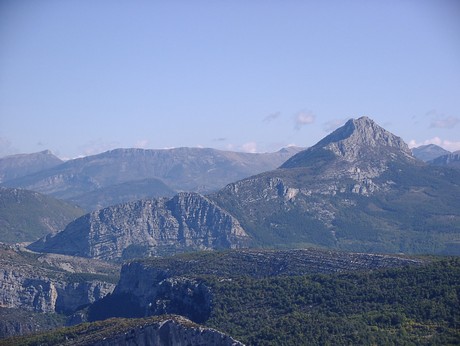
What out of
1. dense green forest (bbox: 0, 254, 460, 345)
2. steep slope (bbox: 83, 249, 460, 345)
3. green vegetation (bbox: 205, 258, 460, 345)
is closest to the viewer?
green vegetation (bbox: 205, 258, 460, 345)

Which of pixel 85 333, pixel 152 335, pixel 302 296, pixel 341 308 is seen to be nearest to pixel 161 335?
pixel 152 335

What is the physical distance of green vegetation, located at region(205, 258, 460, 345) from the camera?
4252 inches

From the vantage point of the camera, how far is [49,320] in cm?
18938

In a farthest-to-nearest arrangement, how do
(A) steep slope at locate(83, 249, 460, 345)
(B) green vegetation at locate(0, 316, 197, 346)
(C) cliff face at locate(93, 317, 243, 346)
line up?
(B) green vegetation at locate(0, 316, 197, 346) < (A) steep slope at locate(83, 249, 460, 345) < (C) cliff face at locate(93, 317, 243, 346)

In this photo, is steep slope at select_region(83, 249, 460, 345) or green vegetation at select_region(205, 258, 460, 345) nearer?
green vegetation at select_region(205, 258, 460, 345)

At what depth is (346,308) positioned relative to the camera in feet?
408

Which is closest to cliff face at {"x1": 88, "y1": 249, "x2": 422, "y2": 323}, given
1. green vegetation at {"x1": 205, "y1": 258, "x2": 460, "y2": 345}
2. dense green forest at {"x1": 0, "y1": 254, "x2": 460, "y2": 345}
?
dense green forest at {"x1": 0, "y1": 254, "x2": 460, "y2": 345}

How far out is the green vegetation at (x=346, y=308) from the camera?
4252 inches

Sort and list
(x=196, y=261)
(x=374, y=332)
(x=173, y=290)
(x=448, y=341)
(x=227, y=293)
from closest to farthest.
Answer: (x=448, y=341)
(x=374, y=332)
(x=227, y=293)
(x=173, y=290)
(x=196, y=261)

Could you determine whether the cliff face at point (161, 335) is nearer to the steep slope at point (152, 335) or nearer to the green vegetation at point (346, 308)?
the steep slope at point (152, 335)

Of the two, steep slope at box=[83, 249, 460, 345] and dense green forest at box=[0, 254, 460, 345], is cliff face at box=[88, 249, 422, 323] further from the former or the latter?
dense green forest at box=[0, 254, 460, 345]

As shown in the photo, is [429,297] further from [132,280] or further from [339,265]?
[132,280]

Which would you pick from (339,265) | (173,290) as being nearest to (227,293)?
(173,290)

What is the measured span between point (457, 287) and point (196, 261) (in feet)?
247
